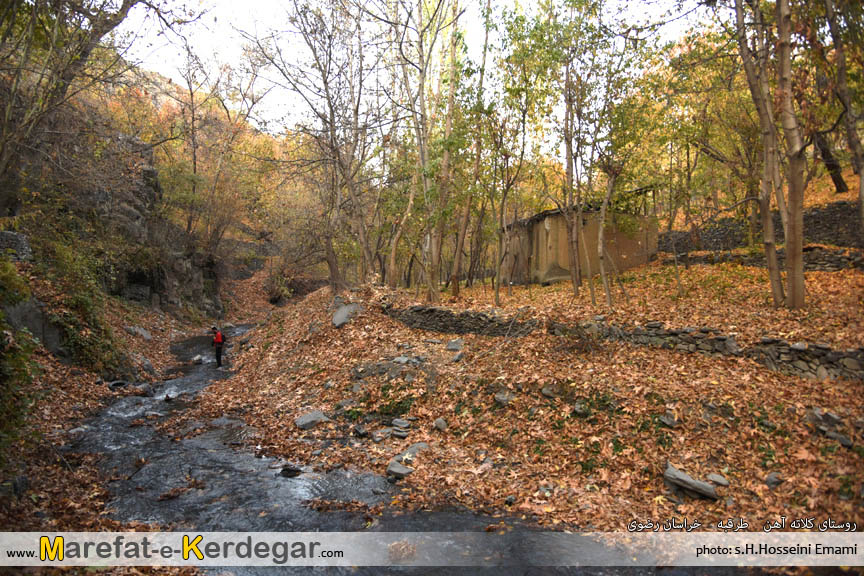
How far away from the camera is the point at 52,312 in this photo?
426 inches

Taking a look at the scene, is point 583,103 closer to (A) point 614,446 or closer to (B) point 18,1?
(A) point 614,446

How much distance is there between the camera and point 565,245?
19.4 metres

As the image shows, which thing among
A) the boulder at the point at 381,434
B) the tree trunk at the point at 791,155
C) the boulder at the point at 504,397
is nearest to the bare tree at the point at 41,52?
the boulder at the point at 381,434

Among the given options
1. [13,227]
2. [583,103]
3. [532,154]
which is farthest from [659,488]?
[13,227]

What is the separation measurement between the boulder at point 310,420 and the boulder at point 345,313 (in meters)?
5.08

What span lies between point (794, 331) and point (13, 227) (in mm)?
18048

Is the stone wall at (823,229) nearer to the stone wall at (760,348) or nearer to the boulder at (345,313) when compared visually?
the stone wall at (760,348)

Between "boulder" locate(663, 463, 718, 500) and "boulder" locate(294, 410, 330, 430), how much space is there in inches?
247

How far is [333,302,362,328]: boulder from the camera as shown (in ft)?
48.6

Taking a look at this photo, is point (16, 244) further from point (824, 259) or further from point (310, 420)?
point (824, 259)

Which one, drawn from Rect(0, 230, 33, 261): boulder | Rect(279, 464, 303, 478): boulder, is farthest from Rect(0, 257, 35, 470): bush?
Rect(0, 230, 33, 261): boulder

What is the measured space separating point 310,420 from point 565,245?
13395 mm

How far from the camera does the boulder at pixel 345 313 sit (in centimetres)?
1483

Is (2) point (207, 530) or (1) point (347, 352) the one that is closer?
(2) point (207, 530)
